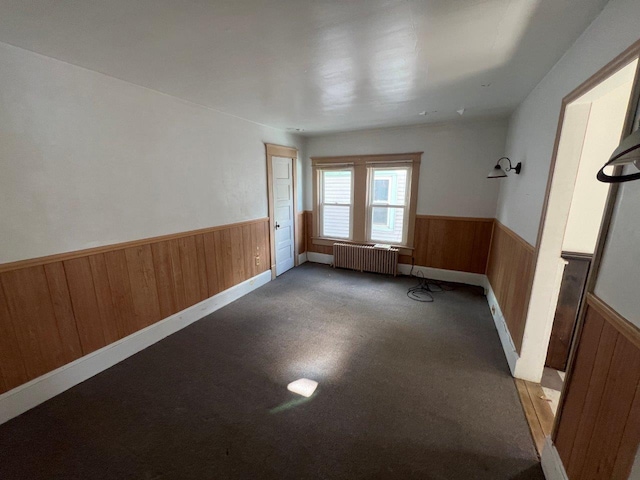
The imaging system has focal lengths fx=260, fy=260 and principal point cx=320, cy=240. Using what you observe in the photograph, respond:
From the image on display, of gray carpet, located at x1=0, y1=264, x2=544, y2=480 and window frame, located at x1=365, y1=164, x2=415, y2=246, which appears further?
window frame, located at x1=365, y1=164, x2=415, y2=246

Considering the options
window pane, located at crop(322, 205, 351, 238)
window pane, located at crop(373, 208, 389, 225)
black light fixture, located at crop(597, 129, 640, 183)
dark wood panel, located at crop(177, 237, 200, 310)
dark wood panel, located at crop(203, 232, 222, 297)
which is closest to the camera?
black light fixture, located at crop(597, 129, 640, 183)

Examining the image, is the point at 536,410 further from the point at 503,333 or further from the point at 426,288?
the point at 426,288

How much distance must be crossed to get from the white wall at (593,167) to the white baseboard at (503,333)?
963 mm

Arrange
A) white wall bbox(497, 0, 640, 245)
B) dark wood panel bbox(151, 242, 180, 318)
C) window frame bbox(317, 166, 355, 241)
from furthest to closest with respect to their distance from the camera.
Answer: window frame bbox(317, 166, 355, 241) < dark wood panel bbox(151, 242, 180, 318) < white wall bbox(497, 0, 640, 245)

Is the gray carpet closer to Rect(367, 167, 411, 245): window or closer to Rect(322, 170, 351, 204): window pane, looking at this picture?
Rect(367, 167, 411, 245): window

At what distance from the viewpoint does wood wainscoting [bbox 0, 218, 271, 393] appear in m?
1.82

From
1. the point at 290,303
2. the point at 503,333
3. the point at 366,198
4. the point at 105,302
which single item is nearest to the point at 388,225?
the point at 366,198

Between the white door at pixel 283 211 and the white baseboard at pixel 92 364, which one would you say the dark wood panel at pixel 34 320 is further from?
the white door at pixel 283 211

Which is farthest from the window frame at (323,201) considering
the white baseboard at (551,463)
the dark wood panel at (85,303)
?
the white baseboard at (551,463)

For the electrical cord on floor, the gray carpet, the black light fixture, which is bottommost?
the gray carpet

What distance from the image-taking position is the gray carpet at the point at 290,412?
1514 mm

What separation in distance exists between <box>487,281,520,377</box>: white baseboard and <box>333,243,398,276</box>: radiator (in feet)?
4.91

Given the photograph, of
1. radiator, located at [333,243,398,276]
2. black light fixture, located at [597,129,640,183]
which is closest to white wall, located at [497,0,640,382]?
black light fixture, located at [597,129,640,183]

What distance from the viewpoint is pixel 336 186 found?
4.93 m
